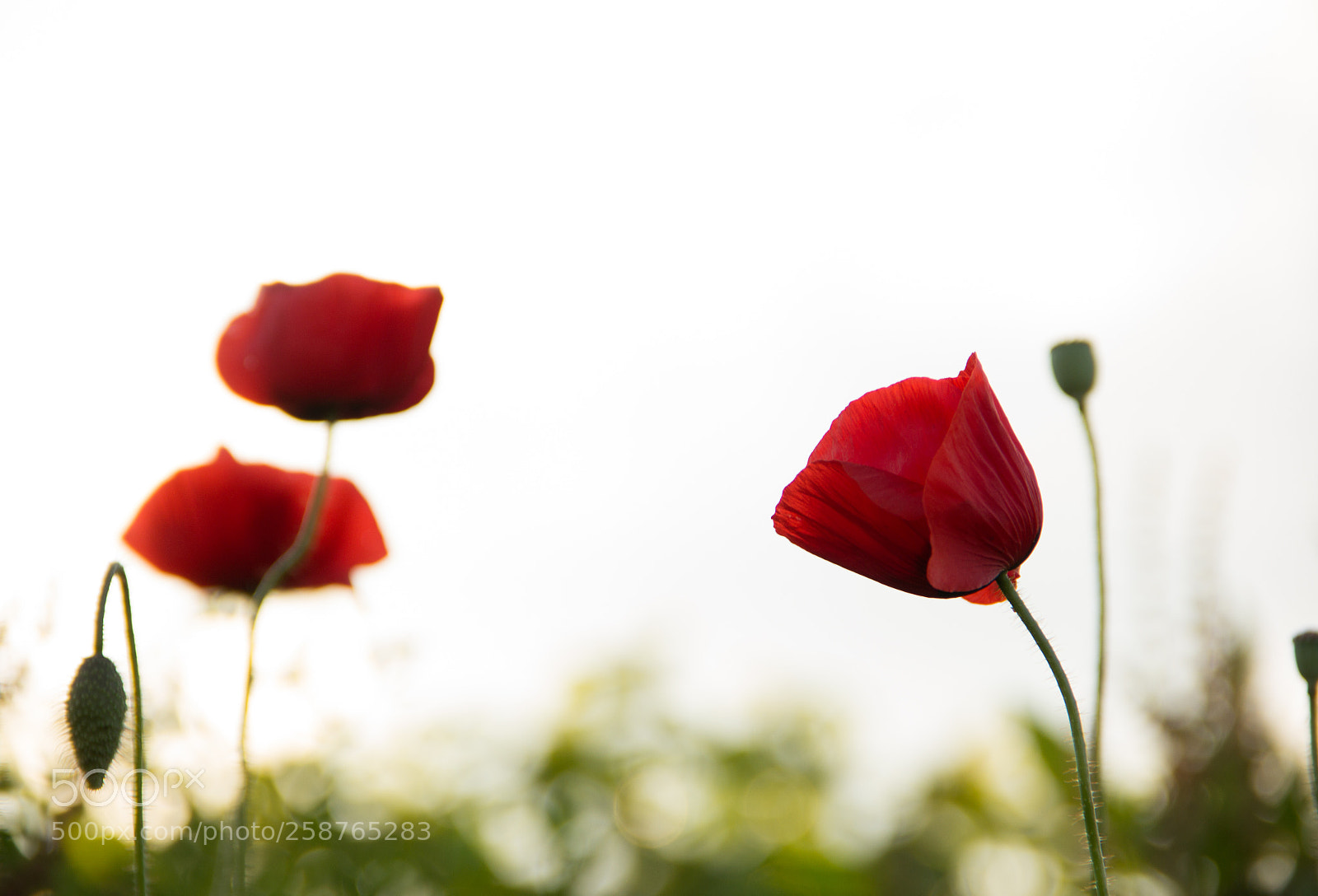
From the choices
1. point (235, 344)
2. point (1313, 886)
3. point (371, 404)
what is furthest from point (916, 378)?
point (1313, 886)

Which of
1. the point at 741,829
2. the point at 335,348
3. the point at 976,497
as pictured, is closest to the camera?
the point at 976,497

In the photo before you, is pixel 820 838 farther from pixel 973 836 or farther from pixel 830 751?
pixel 830 751

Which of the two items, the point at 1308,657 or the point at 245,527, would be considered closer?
the point at 1308,657

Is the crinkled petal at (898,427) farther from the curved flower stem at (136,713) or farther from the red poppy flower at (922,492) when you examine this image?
the curved flower stem at (136,713)

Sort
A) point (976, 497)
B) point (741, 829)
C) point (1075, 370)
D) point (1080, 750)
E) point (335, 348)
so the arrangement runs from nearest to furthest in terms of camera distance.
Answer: point (1080, 750)
point (976, 497)
point (1075, 370)
point (335, 348)
point (741, 829)

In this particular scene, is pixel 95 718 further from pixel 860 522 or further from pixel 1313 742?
pixel 1313 742

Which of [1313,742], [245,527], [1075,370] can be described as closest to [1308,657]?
[1313,742]
